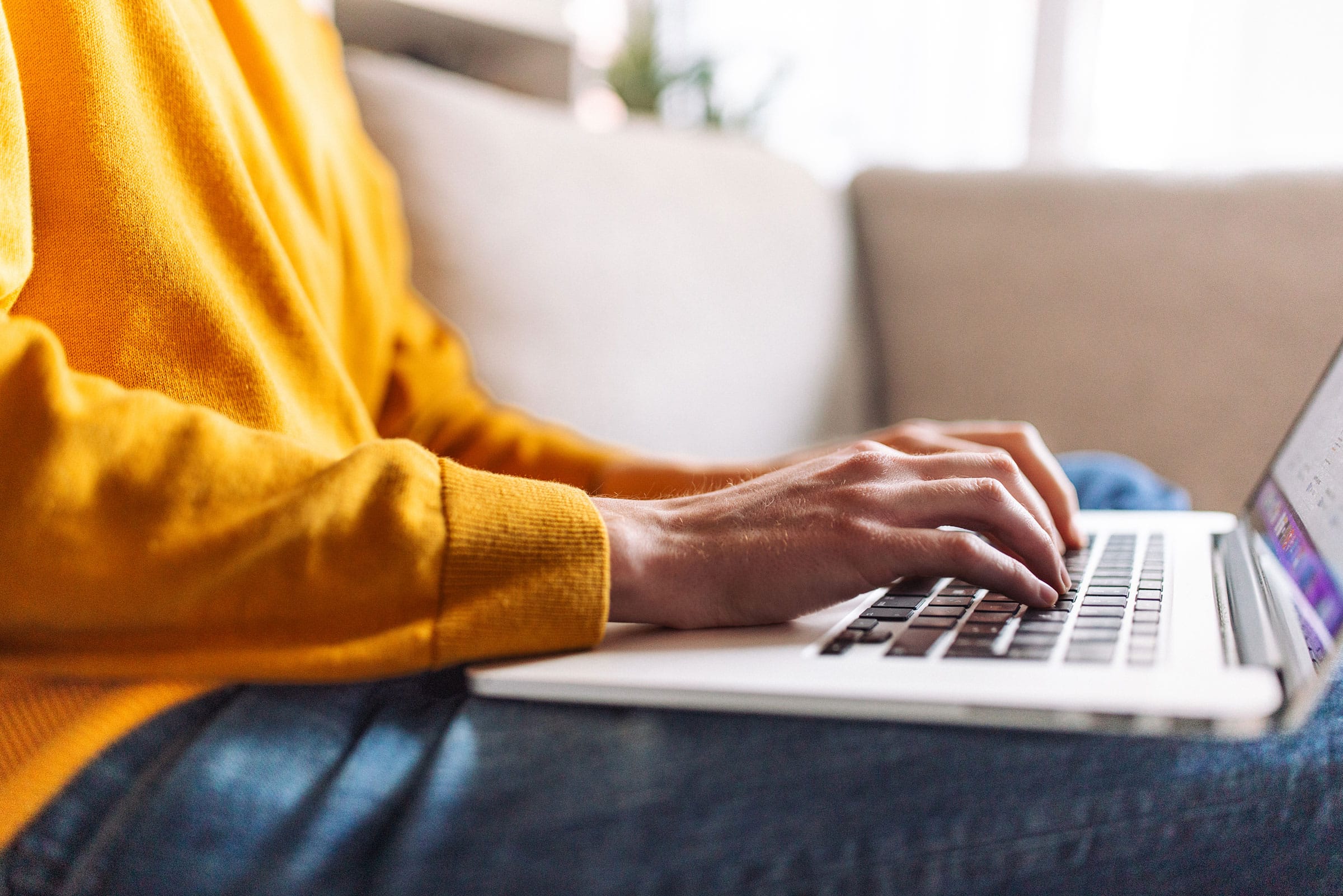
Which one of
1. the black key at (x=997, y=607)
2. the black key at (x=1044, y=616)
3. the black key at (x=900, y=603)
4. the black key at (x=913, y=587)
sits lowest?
the black key at (x=913, y=587)

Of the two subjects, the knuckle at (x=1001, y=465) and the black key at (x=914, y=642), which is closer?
the black key at (x=914, y=642)

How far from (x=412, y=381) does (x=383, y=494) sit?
0.53 meters

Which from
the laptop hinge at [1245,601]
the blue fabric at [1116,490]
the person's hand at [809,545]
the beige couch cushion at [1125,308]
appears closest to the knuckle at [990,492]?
the person's hand at [809,545]

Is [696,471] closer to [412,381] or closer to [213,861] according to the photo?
[412,381]

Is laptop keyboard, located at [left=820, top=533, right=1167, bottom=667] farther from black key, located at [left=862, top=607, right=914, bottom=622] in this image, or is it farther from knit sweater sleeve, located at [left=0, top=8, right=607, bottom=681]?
knit sweater sleeve, located at [left=0, top=8, right=607, bottom=681]

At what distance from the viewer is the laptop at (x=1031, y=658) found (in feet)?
1.05

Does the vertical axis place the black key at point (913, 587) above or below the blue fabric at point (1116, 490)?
above

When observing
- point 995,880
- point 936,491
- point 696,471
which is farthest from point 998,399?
point 995,880

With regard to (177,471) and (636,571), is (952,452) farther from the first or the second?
(177,471)

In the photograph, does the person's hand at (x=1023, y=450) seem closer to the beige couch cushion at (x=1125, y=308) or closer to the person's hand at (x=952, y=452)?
the person's hand at (x=952, y=452)

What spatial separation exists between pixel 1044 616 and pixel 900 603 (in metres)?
0.07

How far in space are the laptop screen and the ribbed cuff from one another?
277 millimetres

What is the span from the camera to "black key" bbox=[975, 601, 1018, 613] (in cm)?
45

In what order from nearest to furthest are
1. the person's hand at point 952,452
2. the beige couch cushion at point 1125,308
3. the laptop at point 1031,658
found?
the laptop at point 1031,658, the person's hand at point 952,452, the beige couch cushion at point 1125,308
